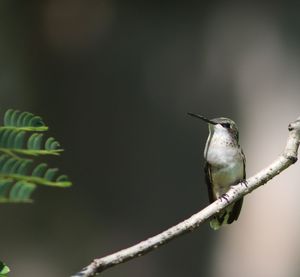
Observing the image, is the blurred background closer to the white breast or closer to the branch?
the white breast

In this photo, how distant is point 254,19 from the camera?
5941mm

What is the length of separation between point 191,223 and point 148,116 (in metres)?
3.95

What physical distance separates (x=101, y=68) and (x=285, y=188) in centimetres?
183

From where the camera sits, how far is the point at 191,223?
202 centimetres

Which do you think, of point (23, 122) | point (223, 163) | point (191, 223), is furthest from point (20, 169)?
point (223, 163)

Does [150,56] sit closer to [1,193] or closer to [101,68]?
[101,68]

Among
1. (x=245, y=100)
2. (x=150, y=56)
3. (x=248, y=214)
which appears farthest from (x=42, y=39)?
(x=248, y=214)

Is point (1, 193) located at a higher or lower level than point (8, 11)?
lower

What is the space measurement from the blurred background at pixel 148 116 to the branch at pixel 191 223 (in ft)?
10.4

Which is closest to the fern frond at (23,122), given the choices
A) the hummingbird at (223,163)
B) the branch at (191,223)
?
the branch at (191,223)

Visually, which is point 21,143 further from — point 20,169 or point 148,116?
point 148,116

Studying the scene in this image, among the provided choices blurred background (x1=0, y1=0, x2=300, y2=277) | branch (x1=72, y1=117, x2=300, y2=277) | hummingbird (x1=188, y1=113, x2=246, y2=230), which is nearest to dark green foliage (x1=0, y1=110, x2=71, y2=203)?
branch (x1=72, y1=117, x2=300, y2=277)

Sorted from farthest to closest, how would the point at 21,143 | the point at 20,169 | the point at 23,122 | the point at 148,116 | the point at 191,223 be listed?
the point at 148,116 → the point at 191,223 → the point at 23,122 → the point at 21,143 → the point at 20,169

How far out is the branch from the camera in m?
1.72
